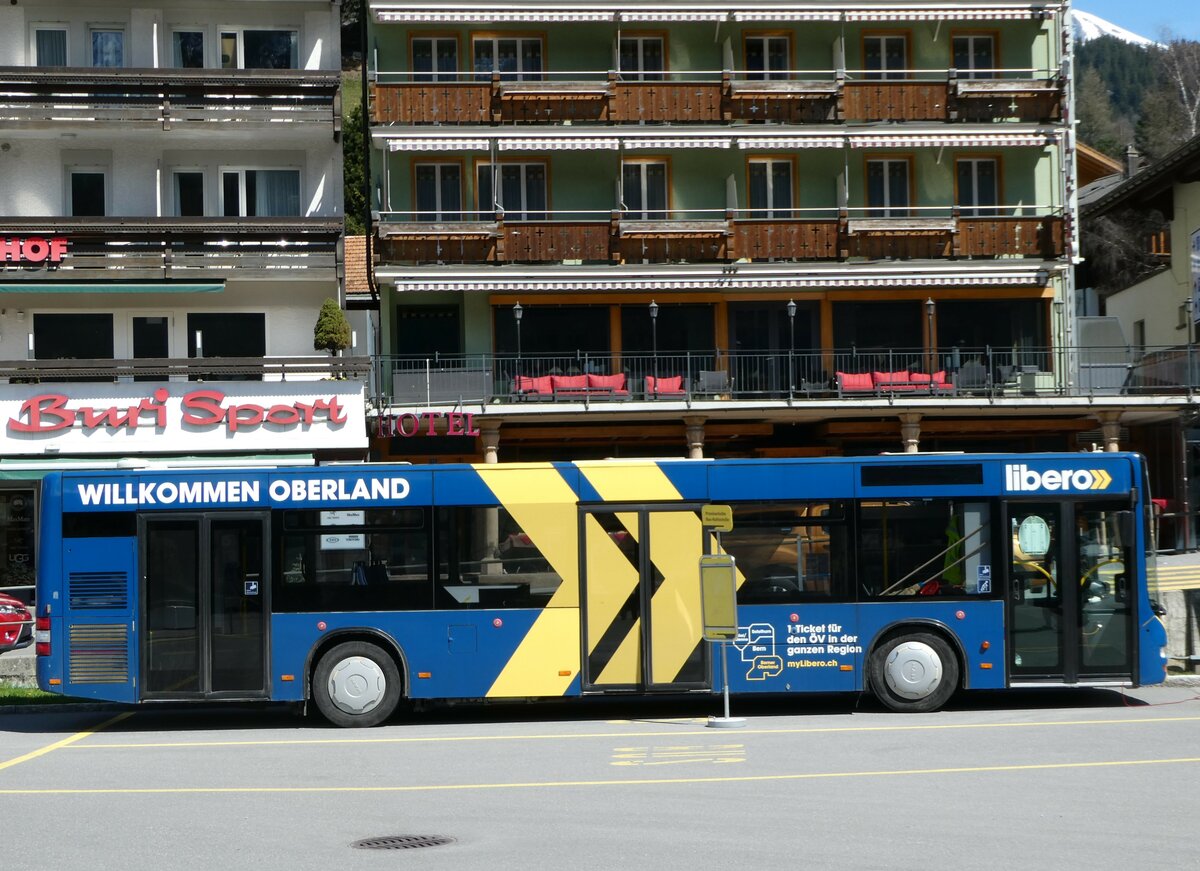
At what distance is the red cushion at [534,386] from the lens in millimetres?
34625

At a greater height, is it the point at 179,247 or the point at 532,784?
the point at 179,247

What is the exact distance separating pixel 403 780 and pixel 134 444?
67.6 ft

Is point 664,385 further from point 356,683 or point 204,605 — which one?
point 204,605

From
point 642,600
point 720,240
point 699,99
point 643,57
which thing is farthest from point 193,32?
point 642,600

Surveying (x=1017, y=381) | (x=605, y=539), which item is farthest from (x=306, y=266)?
(x=605, y=539)

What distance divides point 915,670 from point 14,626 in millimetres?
14616

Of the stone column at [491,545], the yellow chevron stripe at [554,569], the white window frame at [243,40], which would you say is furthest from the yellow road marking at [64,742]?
the white window frame at [243,40]

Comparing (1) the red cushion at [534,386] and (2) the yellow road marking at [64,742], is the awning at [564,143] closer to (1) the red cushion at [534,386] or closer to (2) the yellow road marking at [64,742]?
(1) the red cushion at [534,386]

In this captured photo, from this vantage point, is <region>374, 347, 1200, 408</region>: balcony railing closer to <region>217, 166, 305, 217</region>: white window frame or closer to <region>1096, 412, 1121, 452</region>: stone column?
<region>1096, 412, 1121, 452</region>: stone column

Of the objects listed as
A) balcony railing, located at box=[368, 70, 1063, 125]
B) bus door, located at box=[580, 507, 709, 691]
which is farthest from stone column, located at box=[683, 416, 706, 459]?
bus door, located at box=[580, 507, 709, 691]

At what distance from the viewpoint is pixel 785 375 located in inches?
1416

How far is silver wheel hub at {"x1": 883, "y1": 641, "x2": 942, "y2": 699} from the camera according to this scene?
1741cm

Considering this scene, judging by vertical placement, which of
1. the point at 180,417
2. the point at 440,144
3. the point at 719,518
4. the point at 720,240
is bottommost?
the point at 719,518

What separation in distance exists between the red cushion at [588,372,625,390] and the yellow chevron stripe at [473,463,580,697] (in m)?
17.1
